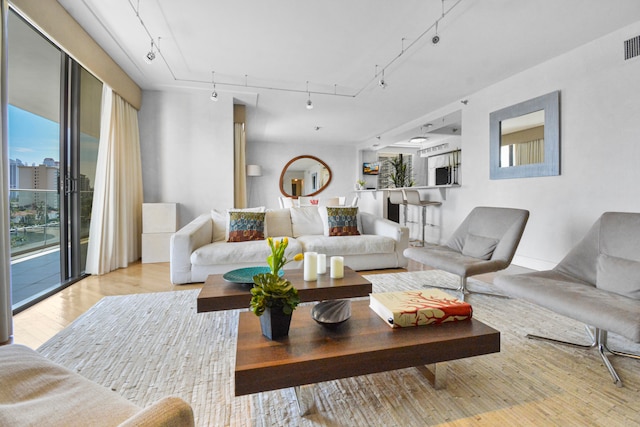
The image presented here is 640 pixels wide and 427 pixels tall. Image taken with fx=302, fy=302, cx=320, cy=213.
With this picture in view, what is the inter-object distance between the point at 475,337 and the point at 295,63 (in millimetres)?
3540

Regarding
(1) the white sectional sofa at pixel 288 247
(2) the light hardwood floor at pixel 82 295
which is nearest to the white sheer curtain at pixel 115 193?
(2) the light hardwood floor at pixel 82 295

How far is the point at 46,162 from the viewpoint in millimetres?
2854

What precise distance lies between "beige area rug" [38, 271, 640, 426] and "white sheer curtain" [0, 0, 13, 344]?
36 centimetres

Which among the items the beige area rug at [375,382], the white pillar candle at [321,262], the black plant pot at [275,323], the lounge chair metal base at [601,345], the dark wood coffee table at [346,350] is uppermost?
the white pillar candle at [321,262]

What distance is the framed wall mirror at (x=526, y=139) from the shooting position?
11.6 ft

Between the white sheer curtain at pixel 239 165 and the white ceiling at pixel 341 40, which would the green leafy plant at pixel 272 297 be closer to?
the white ceiling at pixel 341 40

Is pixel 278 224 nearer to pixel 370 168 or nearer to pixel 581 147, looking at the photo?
pixel 581 147

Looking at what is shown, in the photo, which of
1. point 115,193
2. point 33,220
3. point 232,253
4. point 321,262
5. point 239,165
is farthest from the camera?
point 239,165

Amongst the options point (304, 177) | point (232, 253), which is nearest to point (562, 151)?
point (232, 253)

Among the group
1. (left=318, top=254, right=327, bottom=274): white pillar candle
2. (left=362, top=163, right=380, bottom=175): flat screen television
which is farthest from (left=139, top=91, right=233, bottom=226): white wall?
(left=362, top=163, right=380, bottom=175): flat screen television

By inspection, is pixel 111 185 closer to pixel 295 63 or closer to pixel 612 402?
pixel 295 63

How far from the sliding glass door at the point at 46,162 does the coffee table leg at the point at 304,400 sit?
8.34ft

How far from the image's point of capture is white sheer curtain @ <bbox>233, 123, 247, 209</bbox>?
18.0 feet

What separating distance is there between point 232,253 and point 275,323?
197cm
